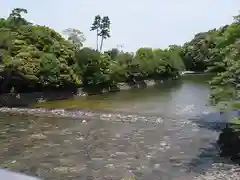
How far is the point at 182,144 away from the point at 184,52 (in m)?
80.7

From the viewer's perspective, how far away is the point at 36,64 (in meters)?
45.5

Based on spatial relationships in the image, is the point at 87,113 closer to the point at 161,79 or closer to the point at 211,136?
the point at 211,136

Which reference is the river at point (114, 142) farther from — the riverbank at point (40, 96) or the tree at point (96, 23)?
the tree at point (96, 23)

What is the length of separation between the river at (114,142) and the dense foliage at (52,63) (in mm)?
7998

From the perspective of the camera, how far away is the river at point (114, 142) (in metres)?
17.1

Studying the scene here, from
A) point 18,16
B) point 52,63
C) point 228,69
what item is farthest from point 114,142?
point 18,16

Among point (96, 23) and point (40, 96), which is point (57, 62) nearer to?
point (40, 96)

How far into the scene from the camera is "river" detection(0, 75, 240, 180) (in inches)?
672

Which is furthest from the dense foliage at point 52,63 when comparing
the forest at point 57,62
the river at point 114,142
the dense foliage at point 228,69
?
the dense foliage at point 228,69

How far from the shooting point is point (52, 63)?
152ft

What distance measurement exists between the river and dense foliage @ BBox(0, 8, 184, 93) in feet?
26.2

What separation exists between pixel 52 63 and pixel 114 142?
25.7 m

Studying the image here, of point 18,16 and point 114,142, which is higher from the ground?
point 18,16

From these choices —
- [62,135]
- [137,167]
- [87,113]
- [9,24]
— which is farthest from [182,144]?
[9,24]
